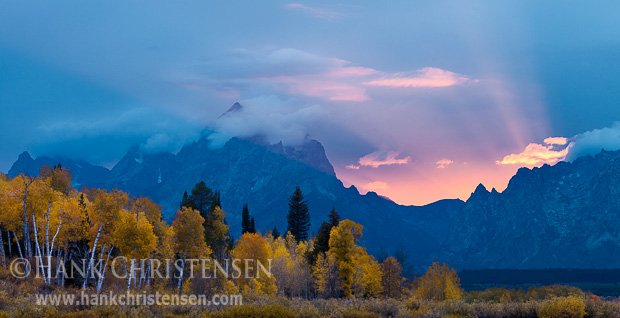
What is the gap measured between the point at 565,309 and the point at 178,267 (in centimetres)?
4960

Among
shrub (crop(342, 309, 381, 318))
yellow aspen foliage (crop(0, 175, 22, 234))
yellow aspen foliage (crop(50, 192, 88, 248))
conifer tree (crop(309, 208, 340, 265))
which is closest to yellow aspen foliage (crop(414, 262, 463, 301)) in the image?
conifer tree (crop(309, 208, 340, 265))

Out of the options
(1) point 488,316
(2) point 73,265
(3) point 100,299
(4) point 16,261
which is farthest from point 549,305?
(4) point 16,261

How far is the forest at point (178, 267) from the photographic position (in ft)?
92.9

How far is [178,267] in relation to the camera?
218ft

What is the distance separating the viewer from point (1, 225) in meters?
62.3

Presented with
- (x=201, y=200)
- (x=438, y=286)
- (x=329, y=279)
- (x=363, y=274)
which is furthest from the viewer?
(x=438, y=286)

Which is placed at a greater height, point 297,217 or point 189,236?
point 297,217

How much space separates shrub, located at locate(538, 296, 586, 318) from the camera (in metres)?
26.8

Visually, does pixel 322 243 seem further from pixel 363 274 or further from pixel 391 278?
pixel 391 278

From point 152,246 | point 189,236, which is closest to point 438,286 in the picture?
point 189,236

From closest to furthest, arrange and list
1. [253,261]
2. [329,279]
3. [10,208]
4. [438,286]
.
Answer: [10,208], [253,261], [329,279], [438,286]

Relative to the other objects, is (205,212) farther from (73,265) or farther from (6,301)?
(6,301)

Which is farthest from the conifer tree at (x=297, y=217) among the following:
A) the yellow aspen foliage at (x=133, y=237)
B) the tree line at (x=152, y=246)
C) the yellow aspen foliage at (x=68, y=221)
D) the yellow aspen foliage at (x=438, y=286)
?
the yellow aspen foliage at (x=133, y=237)

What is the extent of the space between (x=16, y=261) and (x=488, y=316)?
4749 centimetres
